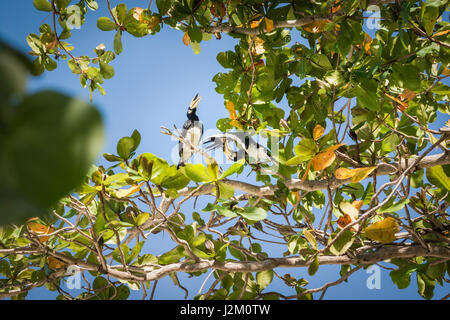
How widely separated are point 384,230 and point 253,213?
314mm

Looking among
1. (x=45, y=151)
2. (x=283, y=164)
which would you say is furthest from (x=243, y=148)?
(x=45, y=151)

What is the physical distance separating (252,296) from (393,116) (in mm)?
698

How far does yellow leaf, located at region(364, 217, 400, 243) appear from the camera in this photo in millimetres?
691

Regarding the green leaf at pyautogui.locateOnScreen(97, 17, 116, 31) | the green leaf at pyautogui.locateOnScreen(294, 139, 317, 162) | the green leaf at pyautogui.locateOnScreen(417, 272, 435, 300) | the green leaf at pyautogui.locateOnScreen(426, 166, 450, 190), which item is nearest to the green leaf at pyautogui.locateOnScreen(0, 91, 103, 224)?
the green leaf at pyautogui.locateOnScreen(294, 139, 317, 162)

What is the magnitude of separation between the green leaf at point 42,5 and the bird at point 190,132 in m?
0.55

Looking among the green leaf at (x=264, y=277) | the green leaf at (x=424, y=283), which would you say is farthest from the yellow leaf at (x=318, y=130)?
the green leaf at (x=424, y=283)

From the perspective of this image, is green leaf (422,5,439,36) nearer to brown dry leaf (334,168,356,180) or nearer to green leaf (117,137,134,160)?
brown dry leaf (334,168,356,180)

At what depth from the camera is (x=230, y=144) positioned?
98cm

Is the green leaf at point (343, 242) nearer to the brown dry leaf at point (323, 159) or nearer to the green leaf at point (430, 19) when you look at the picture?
the brown dry leaf at point (323, 159)

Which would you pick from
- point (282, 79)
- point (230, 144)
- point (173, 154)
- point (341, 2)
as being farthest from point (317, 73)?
point (173, 154)

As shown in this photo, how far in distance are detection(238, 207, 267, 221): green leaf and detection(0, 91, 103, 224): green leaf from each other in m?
0.56

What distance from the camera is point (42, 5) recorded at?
35.7 inches
